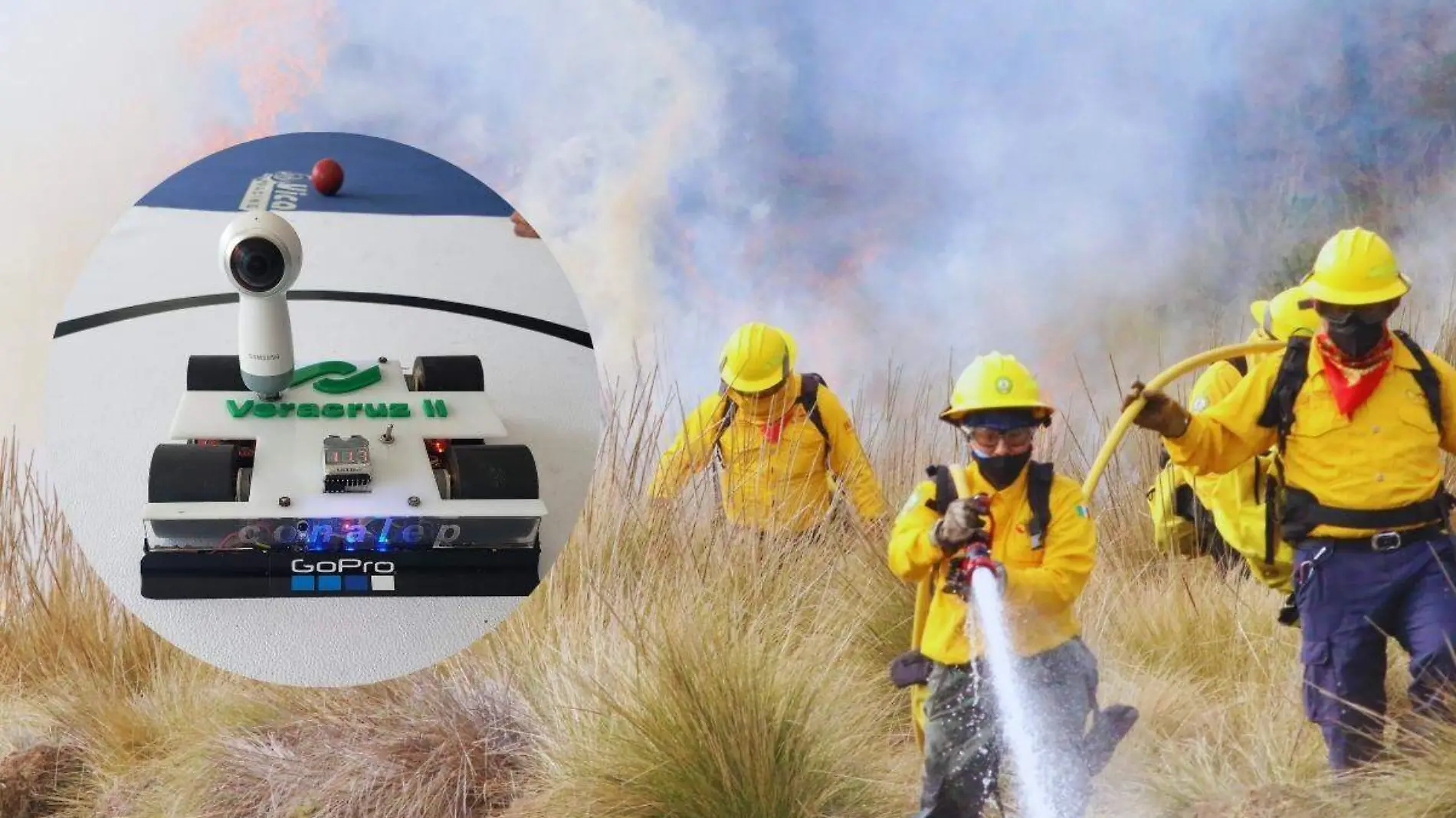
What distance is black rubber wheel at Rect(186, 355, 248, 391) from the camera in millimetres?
5434

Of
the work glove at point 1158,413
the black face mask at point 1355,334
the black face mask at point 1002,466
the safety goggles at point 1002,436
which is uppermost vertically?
the black face mask at point 1355,334

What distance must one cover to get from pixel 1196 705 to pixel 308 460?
2.69 meters

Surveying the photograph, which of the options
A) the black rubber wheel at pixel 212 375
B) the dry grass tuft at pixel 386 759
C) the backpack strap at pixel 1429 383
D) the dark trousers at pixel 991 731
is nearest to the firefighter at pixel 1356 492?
the backpack strap at pixel 1429 383

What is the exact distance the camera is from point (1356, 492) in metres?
5.13

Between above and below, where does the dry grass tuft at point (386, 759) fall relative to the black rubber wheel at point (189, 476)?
below

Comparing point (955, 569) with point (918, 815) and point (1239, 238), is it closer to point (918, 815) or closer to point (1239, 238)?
point (918, 815)

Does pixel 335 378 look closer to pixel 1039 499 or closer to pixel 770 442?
pixel 770 442

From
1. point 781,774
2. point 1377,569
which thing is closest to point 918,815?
point 781,774

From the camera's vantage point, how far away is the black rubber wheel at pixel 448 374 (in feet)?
18.5

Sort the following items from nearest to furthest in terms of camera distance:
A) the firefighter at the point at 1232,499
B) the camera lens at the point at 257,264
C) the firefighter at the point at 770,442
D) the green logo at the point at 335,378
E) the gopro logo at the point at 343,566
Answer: the camera lens at the point at 257,264
the gopro logo at the point at 343,566
the green logo at the point at 335,378
the firefighter at the point at 1232,499
the firefighter at the point at 770,442

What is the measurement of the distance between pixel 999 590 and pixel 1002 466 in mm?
295

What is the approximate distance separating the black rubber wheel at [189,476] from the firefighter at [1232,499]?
2.84 meters

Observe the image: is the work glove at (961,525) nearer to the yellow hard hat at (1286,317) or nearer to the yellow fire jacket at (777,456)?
the yellow hard hat at (1286,317)

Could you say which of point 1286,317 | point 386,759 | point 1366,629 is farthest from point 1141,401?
point 386,759
